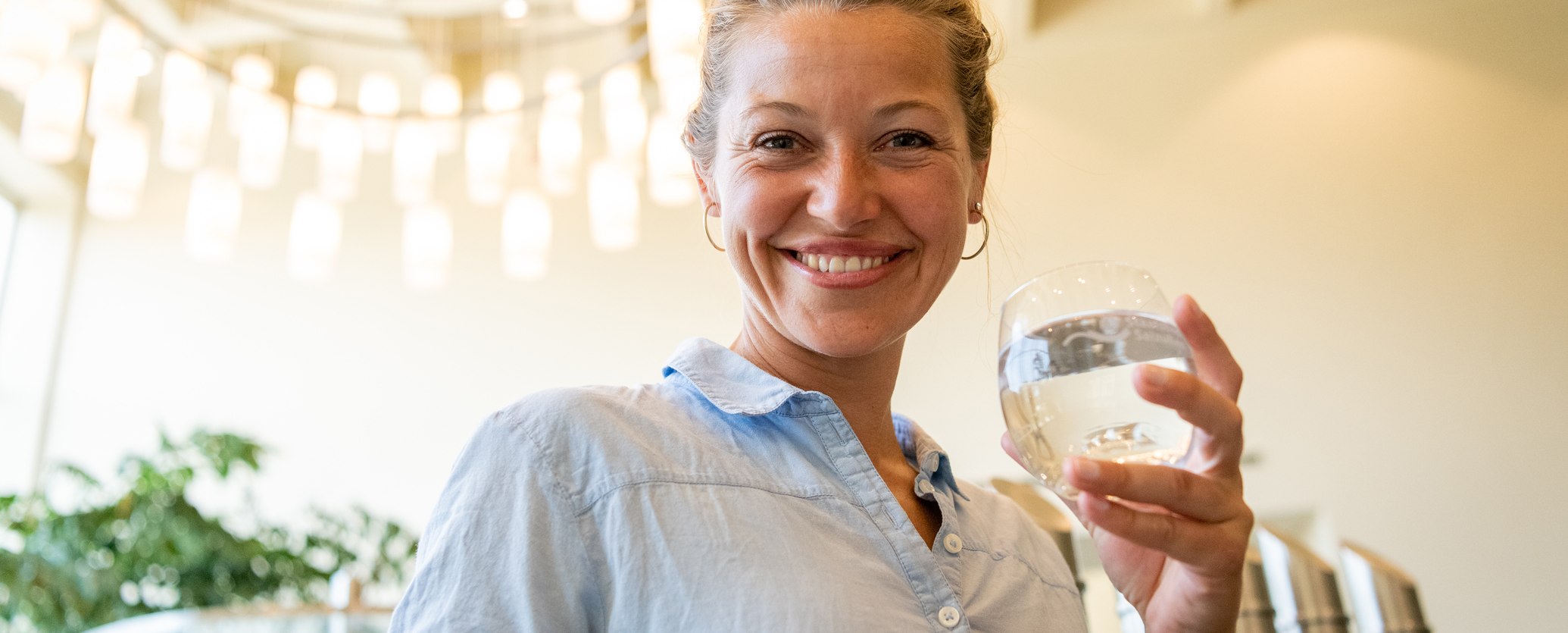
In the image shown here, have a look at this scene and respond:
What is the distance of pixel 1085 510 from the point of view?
2.64 feet

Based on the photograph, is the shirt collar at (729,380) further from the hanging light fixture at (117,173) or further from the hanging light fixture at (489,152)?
the hanging light fixture at (117,173)

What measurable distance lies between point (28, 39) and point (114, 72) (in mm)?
393

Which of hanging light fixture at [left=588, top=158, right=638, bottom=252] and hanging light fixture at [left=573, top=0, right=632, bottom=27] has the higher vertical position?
hanging light fixture at [left=573, top=0, right=632, bottom=27]

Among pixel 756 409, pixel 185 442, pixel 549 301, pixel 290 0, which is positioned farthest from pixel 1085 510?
pixel 549 301

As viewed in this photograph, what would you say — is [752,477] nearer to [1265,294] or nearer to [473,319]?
[1265,294]

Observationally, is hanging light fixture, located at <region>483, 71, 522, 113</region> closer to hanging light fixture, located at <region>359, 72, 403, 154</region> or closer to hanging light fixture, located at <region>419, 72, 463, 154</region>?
hanging light fixture, located at <region>419, 72, 463, 154</region>

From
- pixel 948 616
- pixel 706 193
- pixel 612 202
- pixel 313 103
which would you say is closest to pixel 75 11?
pixel 313 103

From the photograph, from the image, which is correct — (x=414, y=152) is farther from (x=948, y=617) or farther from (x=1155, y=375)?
(x=1155, y=375)

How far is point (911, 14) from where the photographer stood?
1.15m

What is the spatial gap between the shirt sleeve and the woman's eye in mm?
338

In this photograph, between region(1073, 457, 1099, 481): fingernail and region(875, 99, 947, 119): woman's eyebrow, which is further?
region(875, 99, 947, 119): woman's eyebrow

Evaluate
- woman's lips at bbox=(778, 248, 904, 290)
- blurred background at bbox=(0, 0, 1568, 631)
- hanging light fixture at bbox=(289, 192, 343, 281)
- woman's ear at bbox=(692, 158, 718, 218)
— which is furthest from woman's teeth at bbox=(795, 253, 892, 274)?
hanging light fixture at bbox=(289, 192, 343, 281)

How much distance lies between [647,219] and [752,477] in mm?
5387

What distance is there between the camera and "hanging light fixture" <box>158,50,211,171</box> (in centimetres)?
365
